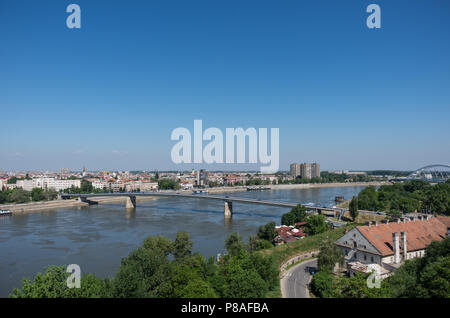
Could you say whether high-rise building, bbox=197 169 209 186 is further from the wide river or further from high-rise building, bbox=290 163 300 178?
the wide river

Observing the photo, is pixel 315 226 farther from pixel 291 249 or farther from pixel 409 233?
pixel 409 233

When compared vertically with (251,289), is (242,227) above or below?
below

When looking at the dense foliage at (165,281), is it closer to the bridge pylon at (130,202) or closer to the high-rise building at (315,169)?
the bridge pylon at (130,202)

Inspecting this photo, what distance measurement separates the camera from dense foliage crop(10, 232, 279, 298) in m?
5.79

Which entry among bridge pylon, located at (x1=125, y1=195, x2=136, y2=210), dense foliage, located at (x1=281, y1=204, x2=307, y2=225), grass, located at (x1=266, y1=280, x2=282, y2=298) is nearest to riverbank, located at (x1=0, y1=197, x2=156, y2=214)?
bridge pylon, located at (x1=125, y1=195, x2=136, y2=210)

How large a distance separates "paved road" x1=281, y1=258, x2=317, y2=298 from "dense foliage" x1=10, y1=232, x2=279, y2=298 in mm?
365

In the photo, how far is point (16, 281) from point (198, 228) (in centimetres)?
1039

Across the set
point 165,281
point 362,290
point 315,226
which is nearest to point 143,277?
point 165,281

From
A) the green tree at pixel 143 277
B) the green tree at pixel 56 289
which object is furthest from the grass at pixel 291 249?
the green tree at pixel 56 289

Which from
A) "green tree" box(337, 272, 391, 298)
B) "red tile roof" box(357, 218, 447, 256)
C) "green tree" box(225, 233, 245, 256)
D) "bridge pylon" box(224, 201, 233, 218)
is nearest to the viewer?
"green tree" box(337, 272, 391, 298)

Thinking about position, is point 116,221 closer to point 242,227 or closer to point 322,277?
point 242,227

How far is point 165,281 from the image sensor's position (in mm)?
6703

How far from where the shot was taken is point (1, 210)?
26.3 m
